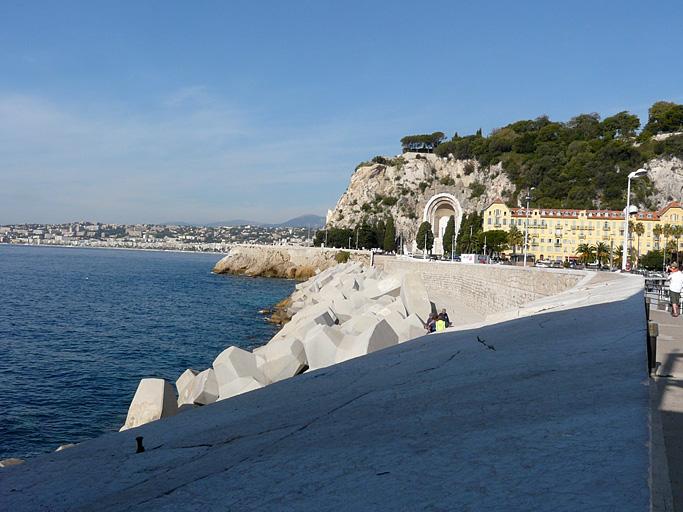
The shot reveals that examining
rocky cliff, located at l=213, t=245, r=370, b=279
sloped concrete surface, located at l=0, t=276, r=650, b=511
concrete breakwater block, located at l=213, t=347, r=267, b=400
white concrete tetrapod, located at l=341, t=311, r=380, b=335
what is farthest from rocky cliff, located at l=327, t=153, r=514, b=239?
sloped concrete surface, located at l=0, t=276, r=650, b=511

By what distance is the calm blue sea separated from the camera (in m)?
13.1

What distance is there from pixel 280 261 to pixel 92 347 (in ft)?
186

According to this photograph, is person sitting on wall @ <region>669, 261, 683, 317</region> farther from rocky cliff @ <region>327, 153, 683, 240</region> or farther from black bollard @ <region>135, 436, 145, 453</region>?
rocky cliff @ <region>327, 153, 683, 240</region>

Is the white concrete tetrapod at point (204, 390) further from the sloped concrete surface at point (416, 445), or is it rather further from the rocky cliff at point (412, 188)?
the rocky cliff at point (412, 188)

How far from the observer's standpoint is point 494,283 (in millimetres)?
22906

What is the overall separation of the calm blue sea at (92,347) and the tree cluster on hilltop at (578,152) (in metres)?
66.0

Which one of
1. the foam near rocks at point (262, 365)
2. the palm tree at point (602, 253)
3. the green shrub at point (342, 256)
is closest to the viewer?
the foam near rocks at point (262, 365)

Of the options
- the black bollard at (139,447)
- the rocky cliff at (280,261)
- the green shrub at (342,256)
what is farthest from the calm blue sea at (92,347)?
the rocky cliff at (280,261)

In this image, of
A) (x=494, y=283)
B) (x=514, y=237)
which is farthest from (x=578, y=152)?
(x=494, y=283)

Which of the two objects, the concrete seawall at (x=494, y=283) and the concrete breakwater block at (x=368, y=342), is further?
the concrete seawall at (x=494, y=283)

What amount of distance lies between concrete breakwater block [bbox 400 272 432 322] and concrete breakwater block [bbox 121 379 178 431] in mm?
8959

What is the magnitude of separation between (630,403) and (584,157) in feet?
353

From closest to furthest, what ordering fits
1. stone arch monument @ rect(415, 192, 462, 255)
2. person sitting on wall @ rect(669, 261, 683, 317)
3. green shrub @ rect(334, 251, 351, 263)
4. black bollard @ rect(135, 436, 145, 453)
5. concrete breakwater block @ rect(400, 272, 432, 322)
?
black bollard @ rect(135, 436, 145, 453) < person sitting on wall @ rect(669, 261, 683, 317) < concrete breakwater block @ rect(400, 272, 432, 322) < green shrub @ rect(334, 251, 351, 263) < stone arch monument @ rect(415, 192, 462, 255)

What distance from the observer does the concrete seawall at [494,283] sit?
55.9 feet
